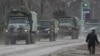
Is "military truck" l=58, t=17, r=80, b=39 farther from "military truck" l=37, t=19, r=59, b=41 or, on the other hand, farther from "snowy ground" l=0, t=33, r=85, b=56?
"snowy ground" l=0, t=33, r=85, b=56

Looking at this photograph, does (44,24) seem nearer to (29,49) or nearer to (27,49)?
(29,49)

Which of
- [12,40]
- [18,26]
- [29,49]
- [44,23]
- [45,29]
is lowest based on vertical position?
[12,40]

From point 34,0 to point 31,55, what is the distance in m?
39.4

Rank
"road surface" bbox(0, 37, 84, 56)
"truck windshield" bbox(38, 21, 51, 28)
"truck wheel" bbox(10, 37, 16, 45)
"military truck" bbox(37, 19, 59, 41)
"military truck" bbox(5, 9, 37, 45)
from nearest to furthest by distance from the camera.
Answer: "road surface" bbox(0, 37, 84, 56) < "military truck" bbox(5, 9, 37, 45) < "truck wheel" bbox(10, 37, 16, 45) < "military truck" bbox(37, 19, 59, 41) < "truck windshield" bbox(38, 21, 51, 28)

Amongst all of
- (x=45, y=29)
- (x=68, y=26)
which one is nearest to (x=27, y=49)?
(x=45, y=29)

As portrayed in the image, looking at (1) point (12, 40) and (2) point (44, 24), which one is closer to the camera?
(1) point (12, 40)

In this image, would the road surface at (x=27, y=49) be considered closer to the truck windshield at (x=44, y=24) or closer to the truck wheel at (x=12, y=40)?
the truck wheel at (x=12, y=40)

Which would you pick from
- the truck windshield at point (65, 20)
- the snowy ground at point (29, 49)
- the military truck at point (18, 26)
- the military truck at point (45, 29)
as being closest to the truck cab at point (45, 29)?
the military truck at point (45, 29)

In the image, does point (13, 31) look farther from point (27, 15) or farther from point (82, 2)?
point (82, 2)

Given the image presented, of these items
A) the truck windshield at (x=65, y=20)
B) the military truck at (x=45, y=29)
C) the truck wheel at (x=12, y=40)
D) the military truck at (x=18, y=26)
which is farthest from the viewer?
the truck windshield at (x=65, y=20)

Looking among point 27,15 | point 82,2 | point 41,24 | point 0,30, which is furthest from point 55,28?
point 82,2

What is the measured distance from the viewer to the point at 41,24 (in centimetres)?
4644

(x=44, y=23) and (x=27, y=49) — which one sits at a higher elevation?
(x=44, y=23)

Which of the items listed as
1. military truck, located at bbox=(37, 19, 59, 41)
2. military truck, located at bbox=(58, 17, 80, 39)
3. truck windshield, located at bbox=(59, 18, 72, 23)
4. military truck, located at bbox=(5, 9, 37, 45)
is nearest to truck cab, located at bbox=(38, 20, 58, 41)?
military truck, located at bbox=(37, 19, 59, 41)
